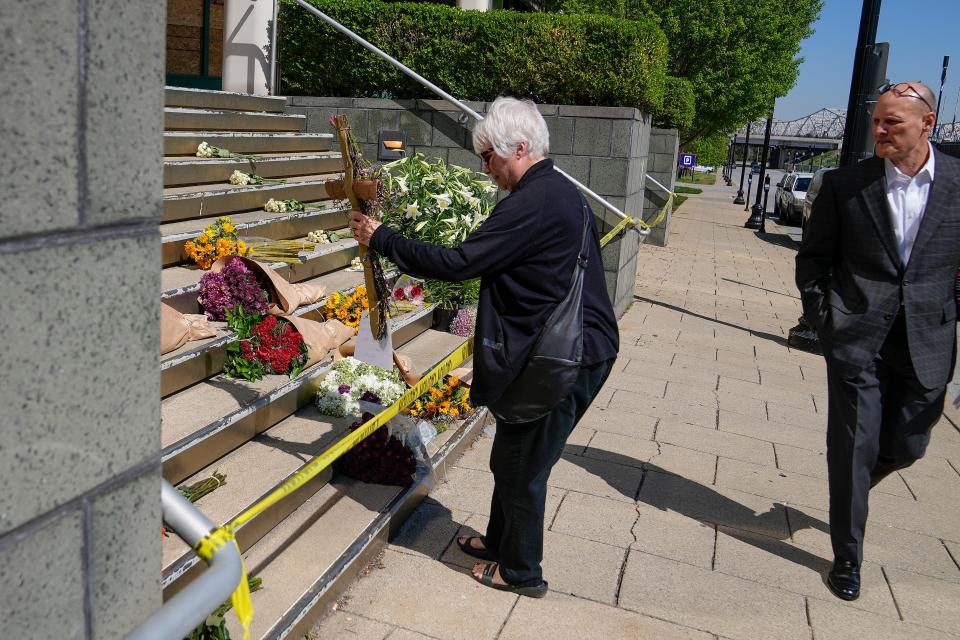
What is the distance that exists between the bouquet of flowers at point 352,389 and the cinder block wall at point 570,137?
448cm

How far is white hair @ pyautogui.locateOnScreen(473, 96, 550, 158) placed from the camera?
10.7ft

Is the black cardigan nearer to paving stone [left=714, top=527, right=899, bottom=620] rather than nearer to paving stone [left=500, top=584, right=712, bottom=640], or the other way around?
paving stone [left=500, top=584, right=712, bottom=640]

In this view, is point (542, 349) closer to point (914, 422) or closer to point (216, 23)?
point (914, 422)

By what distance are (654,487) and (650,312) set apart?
223 inches

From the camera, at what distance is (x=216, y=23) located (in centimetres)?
1087

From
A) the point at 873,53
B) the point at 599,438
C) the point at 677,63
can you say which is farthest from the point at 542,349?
the point at 677,63

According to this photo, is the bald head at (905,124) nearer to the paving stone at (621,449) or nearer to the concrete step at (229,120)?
the paving stone at (621,449)

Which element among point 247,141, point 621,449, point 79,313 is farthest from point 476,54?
point 79,313

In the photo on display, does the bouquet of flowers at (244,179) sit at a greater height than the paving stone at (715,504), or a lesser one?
greater

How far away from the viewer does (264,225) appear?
6.33 meters

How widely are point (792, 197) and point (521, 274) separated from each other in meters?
27.1

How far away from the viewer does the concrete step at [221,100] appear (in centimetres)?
756

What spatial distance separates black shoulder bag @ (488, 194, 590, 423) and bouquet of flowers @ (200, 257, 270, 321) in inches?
79.6

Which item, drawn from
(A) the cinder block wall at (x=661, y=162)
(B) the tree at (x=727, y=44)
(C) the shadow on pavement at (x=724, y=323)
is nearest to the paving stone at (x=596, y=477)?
(C) the shadow on pavement at (x=724, y=323)
